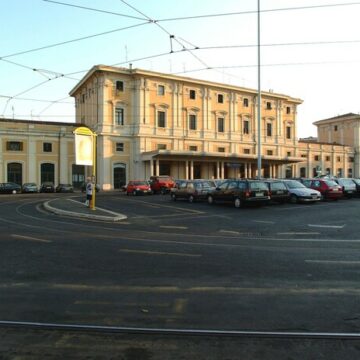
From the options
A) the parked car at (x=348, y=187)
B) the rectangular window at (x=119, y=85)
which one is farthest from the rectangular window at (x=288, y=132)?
the parked car at (x=348, y=187)

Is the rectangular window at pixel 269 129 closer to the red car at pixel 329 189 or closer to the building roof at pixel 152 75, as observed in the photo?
the building roof at pixel 152 75

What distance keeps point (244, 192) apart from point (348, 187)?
35.5 ft

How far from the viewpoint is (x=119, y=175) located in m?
58.2

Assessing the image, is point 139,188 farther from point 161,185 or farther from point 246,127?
point 246,127

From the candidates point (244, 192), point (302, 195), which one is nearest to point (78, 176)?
point (302, 195)

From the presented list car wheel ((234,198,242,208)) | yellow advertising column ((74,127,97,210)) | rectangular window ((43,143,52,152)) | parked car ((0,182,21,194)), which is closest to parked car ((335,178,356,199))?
car wheel ((234,198,242,208))

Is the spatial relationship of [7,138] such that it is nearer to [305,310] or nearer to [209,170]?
[209,170]

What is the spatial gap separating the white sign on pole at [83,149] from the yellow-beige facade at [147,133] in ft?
103

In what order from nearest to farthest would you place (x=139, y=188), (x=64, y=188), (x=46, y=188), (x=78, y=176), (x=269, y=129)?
(x=139, y=188) < (x=46, y=188) < (x=64, y=188) < (x=78, y=176) < (x=269, y=129)

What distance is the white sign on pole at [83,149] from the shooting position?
70.5ft

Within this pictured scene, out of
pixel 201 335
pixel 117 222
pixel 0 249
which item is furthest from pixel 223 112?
pixel 201 335

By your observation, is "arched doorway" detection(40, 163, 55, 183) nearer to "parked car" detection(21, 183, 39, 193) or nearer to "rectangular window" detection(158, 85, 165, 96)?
"parked car" detection(21, 183, 39, 193)

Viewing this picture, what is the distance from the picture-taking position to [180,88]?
62781 millimetres

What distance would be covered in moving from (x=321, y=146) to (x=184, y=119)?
32.2m
